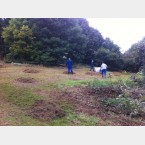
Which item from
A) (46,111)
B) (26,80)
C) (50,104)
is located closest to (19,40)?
(26,80)

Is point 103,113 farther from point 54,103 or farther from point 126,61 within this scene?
point 126,61

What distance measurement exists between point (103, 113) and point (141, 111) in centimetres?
138

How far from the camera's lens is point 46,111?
393 inches

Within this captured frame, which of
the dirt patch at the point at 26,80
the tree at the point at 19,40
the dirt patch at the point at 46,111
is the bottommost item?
the dirt patch at the point at 46,111

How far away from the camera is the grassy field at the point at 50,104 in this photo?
9.26m

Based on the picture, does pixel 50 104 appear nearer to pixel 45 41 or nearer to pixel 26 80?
pixel 26 80

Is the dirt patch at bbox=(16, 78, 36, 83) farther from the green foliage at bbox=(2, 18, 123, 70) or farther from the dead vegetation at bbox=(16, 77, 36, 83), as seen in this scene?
the green foliage at bbox=(2, 18, 123, 70)

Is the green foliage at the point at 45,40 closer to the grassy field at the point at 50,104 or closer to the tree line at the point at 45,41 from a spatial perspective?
the tree line at the point at 45,41

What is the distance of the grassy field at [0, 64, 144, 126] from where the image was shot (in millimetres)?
9259

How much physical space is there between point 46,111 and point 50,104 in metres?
0.77

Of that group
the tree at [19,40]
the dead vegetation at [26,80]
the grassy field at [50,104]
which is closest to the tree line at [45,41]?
the tree at [19,40]

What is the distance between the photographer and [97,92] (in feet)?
41.5

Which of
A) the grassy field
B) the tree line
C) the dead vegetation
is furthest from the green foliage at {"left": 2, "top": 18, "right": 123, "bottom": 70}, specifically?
the grassy field

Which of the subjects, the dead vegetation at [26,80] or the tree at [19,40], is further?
the tree at [19,40]
